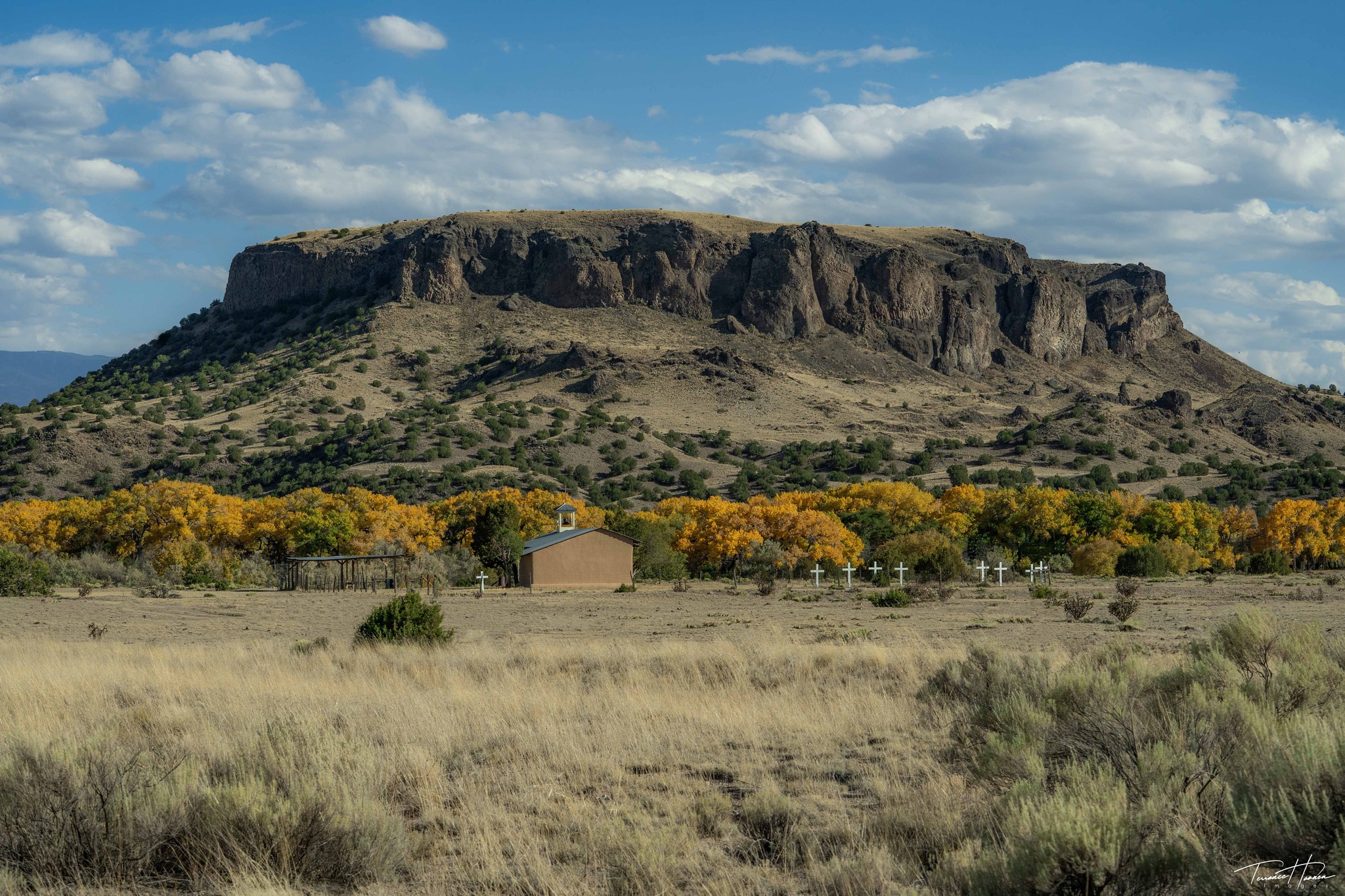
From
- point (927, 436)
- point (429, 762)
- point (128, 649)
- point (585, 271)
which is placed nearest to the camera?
point (429, 762)

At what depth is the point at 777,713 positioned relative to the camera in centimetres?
1206

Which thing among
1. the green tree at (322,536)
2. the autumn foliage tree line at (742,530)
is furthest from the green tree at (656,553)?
the green tree at (322,536)

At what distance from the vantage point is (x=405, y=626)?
20.3m

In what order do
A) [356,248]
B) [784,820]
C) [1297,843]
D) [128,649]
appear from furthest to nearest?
[356,248], [128,649], [784,820], [1297,843]

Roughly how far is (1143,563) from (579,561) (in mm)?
27556

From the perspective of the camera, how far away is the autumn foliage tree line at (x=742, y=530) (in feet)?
183

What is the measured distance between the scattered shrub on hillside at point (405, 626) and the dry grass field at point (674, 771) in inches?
111

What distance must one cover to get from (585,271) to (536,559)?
8720 cm

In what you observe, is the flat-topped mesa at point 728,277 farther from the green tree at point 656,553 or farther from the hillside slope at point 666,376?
the green tree at point 656,553

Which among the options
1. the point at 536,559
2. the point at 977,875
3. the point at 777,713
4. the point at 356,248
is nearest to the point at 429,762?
the point at 777,713

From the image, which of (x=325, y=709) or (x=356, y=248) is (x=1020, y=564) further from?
(x=356, y=248)

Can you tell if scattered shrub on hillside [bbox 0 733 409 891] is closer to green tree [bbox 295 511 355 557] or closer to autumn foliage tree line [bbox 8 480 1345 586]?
autumn foliage tree line [bbox 8 480 1345 586]

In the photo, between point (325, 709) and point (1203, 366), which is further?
point (1203, 366)

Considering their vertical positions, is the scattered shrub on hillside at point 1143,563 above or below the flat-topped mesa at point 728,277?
below
